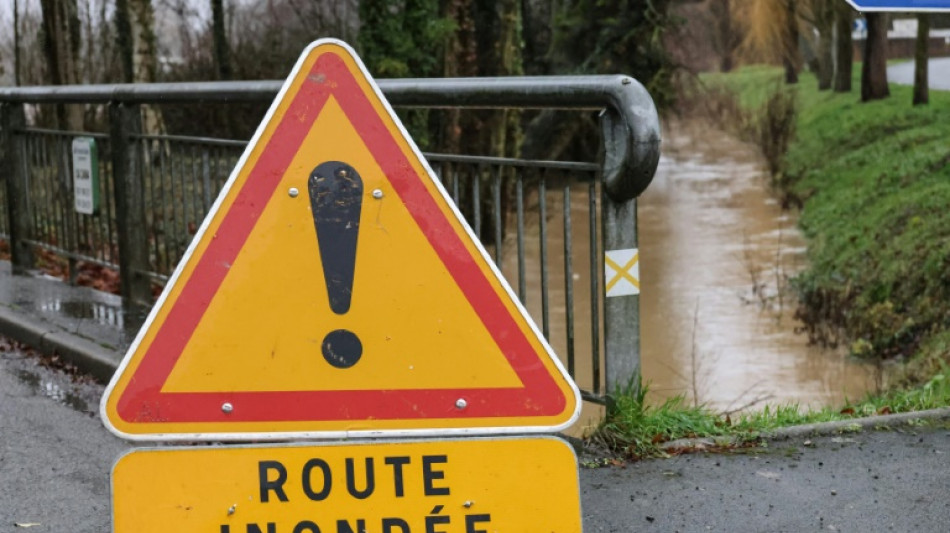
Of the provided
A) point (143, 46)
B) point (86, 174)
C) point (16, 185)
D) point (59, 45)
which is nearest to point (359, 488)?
point (86, 174)

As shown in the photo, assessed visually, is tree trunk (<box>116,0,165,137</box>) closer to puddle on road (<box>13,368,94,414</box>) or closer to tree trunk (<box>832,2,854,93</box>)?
puddle on road (<box>13,368,94,414</box>)

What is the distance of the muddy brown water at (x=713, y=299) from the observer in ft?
41.8

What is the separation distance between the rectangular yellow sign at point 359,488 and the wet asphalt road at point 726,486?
1569 mm

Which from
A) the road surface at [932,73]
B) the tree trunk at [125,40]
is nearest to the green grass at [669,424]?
the tree trunk at [125,40]

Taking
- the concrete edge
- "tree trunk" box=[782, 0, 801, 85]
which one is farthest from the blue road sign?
"tree trunk" box=[782, 0, 801, 85]

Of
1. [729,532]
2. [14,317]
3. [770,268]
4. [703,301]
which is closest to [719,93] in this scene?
[770,268]

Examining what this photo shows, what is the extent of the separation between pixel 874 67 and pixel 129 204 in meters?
26.8

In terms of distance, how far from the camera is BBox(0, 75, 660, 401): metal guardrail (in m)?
4.84

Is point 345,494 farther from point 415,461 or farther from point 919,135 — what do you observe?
point 919,135

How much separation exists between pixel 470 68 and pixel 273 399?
54.1 ft

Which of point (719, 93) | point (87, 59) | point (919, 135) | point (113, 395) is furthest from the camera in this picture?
point (719, 93)

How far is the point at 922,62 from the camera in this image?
27.0m

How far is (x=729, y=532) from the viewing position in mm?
4316

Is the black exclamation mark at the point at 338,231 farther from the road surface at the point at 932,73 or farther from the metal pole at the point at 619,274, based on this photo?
the road surface at the point at 932,73
